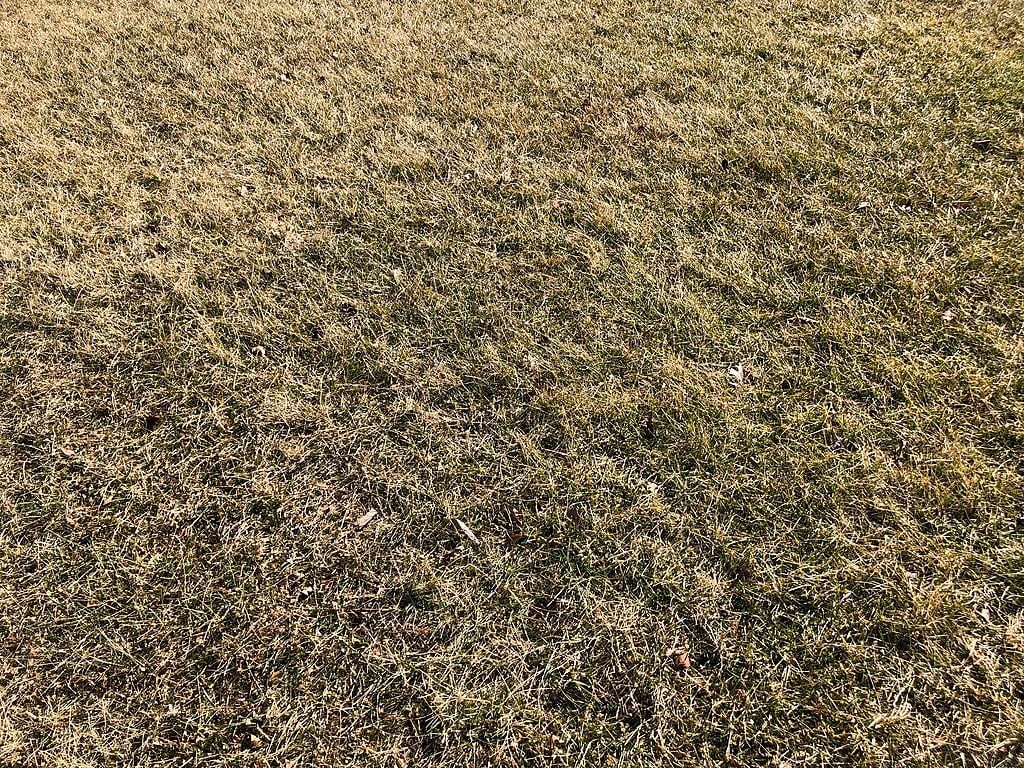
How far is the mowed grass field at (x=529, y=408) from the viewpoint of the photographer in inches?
85.5

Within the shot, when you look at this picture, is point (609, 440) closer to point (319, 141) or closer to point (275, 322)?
point (275, 322)

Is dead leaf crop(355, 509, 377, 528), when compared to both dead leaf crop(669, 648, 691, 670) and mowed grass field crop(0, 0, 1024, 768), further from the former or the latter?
dead leaf crop(669, 648, 691, 670)

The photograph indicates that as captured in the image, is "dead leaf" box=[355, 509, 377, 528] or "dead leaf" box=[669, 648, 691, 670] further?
"dead leaf" box=[355, 509, 377, 528]

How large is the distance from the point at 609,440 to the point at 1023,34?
14.6 ft

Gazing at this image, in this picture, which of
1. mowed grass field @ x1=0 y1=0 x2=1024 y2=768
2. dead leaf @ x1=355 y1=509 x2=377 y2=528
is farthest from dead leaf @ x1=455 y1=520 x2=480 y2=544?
dead leaf @ x1=355 y1=509 x2=377 y2=528

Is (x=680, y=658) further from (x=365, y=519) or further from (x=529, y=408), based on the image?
(x=365, y=519)

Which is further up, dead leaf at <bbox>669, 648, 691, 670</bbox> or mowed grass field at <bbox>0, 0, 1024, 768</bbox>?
mowed grass field at <bbox>0, 0, 1024, 768</bbox>

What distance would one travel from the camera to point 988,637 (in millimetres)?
2166

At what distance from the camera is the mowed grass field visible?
7.13 ft

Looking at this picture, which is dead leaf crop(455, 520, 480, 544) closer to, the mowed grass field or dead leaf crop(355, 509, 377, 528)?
the mowed grass field

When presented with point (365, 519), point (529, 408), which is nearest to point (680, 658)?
point (529, 408)

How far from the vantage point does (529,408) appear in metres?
2.88

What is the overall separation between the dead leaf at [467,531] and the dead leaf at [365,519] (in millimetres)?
347

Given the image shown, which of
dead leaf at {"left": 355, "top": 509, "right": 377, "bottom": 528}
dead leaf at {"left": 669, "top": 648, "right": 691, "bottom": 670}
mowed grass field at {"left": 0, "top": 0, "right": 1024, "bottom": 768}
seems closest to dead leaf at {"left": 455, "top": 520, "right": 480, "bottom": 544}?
mowed grass field at {"left": 0, "top": 0, "right": 1024, "bottom": 768}
